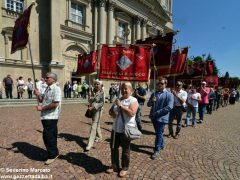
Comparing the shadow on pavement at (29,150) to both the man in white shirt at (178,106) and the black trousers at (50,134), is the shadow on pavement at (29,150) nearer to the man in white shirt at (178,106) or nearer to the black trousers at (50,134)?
the black trousers at (50,134)

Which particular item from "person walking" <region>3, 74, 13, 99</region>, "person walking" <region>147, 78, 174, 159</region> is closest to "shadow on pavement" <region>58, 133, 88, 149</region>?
"person walking" <region>147, 78, 174, 159</region>

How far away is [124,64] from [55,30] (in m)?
18.2

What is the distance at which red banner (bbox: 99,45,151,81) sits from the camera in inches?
242

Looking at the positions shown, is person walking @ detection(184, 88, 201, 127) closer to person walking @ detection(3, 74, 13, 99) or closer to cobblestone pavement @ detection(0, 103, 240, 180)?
cobblestone pavement @ detection(0, 103, 240, 180)

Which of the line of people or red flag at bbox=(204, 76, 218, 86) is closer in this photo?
the line of people

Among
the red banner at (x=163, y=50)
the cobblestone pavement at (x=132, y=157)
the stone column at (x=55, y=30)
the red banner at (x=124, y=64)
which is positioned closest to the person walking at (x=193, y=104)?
the cobblestone pavement at (x=132, y=157)

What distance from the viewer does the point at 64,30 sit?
24.1 meters

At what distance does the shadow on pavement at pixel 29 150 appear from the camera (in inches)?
203

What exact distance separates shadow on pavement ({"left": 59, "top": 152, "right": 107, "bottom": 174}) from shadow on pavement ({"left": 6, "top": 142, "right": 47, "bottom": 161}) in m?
0.51

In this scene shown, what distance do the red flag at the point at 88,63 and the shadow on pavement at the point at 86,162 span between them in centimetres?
399

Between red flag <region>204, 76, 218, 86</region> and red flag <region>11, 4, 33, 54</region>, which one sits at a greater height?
red flag <region>11, 4, 33, 54</region>

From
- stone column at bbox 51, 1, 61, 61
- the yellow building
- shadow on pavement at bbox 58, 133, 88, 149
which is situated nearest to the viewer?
shadow on pavement at bbox 58, 133, 88, 149

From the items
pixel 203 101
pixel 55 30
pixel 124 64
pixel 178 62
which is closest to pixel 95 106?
pixel 124 64

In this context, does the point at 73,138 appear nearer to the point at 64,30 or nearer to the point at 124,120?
the point at 124,120
